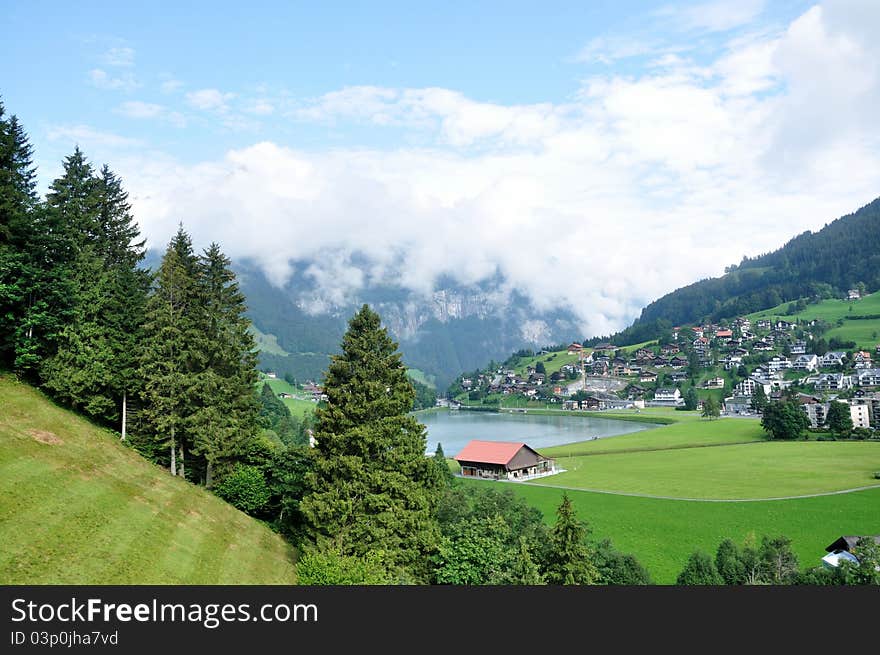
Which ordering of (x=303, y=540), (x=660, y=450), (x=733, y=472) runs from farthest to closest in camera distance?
(x=660, y=450) < (x=733, y=472) < (x=303, y=540)

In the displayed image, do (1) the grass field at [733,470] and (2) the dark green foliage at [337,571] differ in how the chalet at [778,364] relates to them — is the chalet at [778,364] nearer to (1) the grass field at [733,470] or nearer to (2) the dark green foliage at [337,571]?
(1) the grass field at [733,470]

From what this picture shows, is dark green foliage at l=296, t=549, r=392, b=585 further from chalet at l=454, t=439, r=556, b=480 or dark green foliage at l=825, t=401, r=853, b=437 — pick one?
dark green foliage at l=825, t=401, r=853, b=437

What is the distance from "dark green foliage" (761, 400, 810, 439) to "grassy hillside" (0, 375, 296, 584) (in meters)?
88.2

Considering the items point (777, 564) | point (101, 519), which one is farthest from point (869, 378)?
point (101, 519)

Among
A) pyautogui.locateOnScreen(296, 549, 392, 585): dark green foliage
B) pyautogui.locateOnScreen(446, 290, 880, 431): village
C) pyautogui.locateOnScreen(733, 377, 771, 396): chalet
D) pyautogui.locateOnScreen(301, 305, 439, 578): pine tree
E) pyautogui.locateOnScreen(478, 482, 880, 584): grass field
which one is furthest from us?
pyautogui.locateOnScreen(733, 377, 771, 396): chalet

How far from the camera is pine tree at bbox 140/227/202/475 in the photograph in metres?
29.3

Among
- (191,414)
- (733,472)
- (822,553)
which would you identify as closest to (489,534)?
(191,414)

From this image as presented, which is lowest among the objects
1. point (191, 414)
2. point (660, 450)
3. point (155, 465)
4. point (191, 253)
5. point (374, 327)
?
point (660, 450)

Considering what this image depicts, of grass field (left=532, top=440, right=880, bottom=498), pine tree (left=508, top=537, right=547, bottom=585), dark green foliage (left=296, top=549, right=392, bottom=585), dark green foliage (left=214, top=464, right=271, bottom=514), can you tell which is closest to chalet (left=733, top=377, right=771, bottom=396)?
grass field (left=532, top=440, right=880, bottom=498)

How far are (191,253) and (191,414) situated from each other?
10383 mm

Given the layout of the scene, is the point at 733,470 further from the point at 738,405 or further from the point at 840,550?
the point at 738,405

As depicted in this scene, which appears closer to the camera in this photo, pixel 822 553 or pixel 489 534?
pixel 489 534

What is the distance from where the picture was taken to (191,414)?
30188mm

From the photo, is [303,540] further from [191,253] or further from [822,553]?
[822,553]
